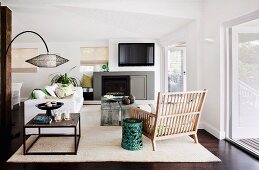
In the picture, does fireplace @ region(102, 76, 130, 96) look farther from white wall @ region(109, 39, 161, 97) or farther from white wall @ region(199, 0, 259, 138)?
white wall @ region(199, 0, 259, 138)

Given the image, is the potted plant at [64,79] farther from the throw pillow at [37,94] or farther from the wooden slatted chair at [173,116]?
the wooden slatted chair at [173,116]

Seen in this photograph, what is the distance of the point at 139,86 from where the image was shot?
793 cm

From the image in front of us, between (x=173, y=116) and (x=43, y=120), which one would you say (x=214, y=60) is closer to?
(x=173, y=116)

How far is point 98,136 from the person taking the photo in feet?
Answer: 13.2

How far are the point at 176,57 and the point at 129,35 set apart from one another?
1787 mm

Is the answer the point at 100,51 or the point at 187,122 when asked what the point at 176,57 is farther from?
the point at 187,122

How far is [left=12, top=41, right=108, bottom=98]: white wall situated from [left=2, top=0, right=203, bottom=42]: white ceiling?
1.12 m

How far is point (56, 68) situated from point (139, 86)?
3052 mm

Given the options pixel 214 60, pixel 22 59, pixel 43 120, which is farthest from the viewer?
pixel 22 59

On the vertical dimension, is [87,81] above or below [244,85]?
above

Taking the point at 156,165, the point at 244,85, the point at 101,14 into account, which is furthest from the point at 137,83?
the point at 156,165

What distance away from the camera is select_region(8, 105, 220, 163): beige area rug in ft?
9.85

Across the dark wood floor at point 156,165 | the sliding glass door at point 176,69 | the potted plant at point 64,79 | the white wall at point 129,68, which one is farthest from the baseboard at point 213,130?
the potted plant at point 64,79

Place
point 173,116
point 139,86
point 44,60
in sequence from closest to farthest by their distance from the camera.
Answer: point 173,116
point 44,60
point 139,86
